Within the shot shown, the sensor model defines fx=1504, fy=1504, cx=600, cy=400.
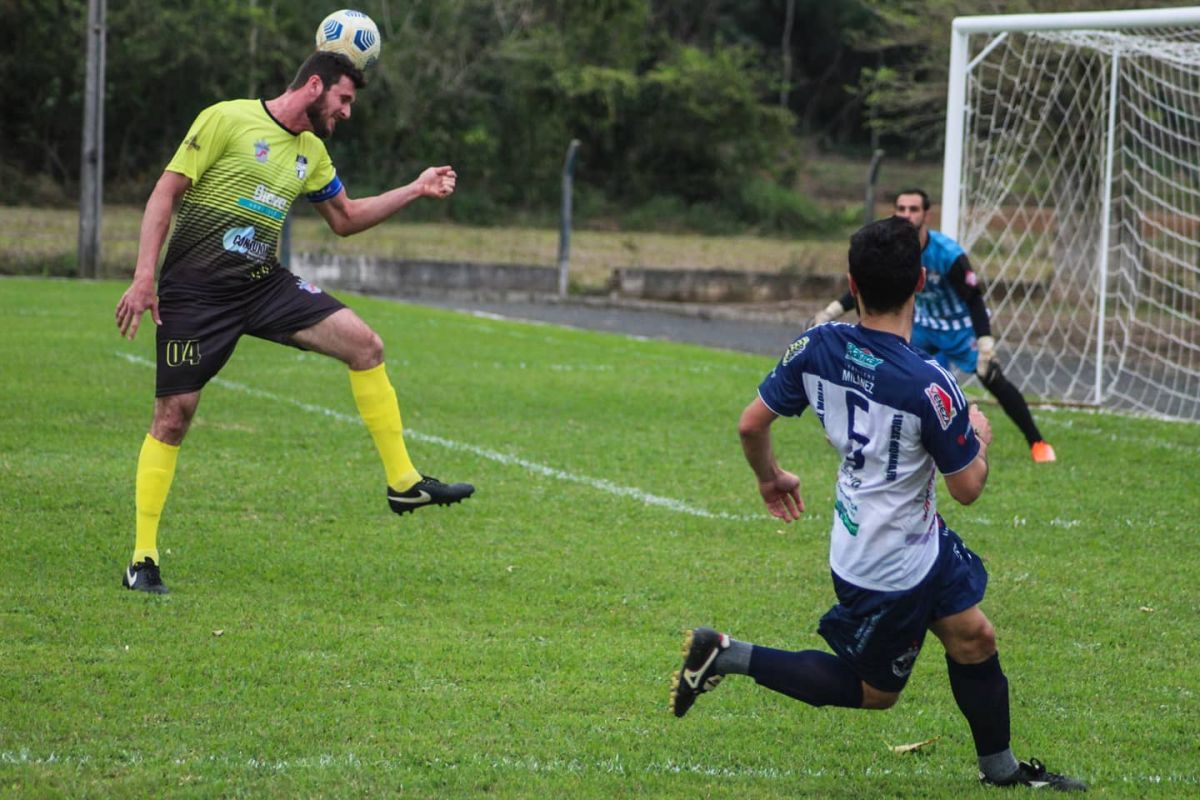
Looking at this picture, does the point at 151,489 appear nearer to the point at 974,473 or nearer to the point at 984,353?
the point at 974,473

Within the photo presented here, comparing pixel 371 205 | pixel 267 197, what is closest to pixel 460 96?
pixel 371 205

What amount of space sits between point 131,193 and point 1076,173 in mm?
20851

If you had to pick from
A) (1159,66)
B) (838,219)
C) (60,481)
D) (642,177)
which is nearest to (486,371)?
(60,481)

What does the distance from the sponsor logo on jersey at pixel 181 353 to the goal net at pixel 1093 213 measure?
316 inches

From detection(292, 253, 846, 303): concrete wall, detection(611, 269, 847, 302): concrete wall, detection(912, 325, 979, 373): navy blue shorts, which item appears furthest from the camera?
detection(611, 269, 847, 302): concrete wall

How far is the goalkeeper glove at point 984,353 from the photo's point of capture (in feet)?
31.7

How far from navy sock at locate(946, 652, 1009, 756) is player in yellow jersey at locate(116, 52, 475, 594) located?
256 centimetres

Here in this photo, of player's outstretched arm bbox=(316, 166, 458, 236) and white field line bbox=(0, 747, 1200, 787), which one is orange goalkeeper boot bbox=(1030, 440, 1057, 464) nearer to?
player's outstretched arm bbox=(316, 166, 458, 236)

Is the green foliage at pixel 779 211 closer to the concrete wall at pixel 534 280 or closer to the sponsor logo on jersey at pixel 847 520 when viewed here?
the concrete wall at pixel 534 280

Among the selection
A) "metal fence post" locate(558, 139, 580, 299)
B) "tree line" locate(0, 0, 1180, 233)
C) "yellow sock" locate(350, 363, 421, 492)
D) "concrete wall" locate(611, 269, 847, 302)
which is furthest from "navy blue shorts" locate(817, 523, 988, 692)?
"tree line" locate(0, 0, 1180, 233)

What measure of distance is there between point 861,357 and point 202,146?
3038 mm

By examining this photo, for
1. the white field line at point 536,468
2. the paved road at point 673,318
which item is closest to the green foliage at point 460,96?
the paved road at point 673,318

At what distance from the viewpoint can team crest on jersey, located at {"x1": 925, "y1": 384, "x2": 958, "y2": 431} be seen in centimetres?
379

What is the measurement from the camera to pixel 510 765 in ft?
13.4
